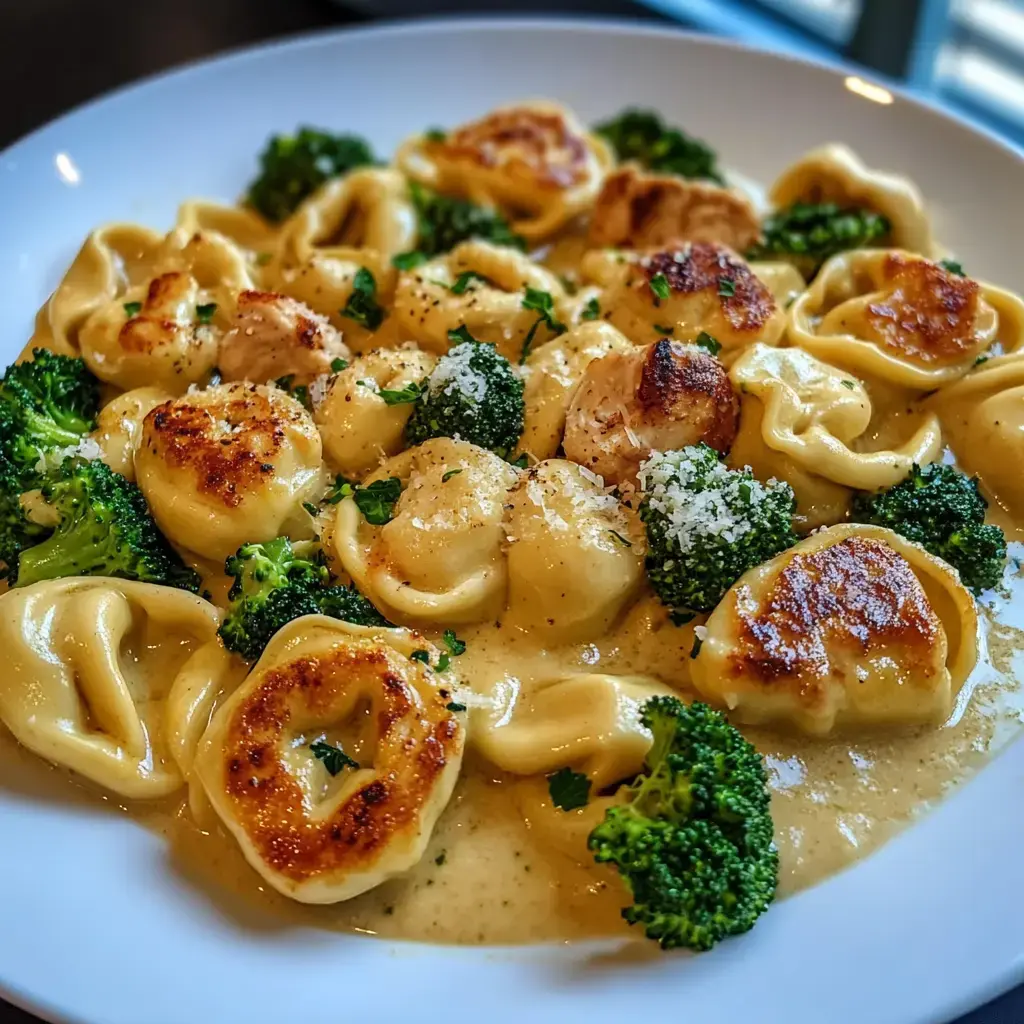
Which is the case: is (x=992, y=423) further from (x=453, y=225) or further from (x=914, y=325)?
(x=453, y=225)

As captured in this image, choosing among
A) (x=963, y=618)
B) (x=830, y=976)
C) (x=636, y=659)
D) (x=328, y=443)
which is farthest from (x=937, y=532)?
(x=328, y=443)

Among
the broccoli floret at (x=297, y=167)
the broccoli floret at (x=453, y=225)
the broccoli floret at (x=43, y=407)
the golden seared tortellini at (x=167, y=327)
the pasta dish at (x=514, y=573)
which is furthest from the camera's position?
the broccoli floret at (x=297, y=167)

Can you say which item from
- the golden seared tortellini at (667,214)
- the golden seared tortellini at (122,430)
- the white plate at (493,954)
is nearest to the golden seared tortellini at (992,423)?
the white plate at (493,954)

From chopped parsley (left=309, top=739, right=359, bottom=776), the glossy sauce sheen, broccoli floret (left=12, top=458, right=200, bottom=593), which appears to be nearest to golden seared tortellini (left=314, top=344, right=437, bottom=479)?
broccoli floret (left=12, top=458, right=200, bottom=593)

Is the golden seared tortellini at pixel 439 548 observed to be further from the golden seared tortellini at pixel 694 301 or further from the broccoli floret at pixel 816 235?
the broccoli floret at pixel 816 235

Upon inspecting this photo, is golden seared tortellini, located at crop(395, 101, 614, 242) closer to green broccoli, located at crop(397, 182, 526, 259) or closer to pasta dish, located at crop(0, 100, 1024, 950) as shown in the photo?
green broccoli, located at crop(397, 182, 526, 259)

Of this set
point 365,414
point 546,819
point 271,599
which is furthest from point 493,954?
point 365,414

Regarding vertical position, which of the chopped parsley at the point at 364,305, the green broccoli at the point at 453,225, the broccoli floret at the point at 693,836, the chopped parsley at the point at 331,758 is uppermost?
the green broccoli at the point at 453,225

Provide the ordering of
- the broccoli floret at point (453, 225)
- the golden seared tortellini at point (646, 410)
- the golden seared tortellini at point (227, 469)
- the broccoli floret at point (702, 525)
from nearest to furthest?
the broccoli floret at point (702, 525) < the golden seared tortellini at point (227, 469) < the golden seared tortellini at point (646, 410) < the broccoli floret at point (453, 225)
